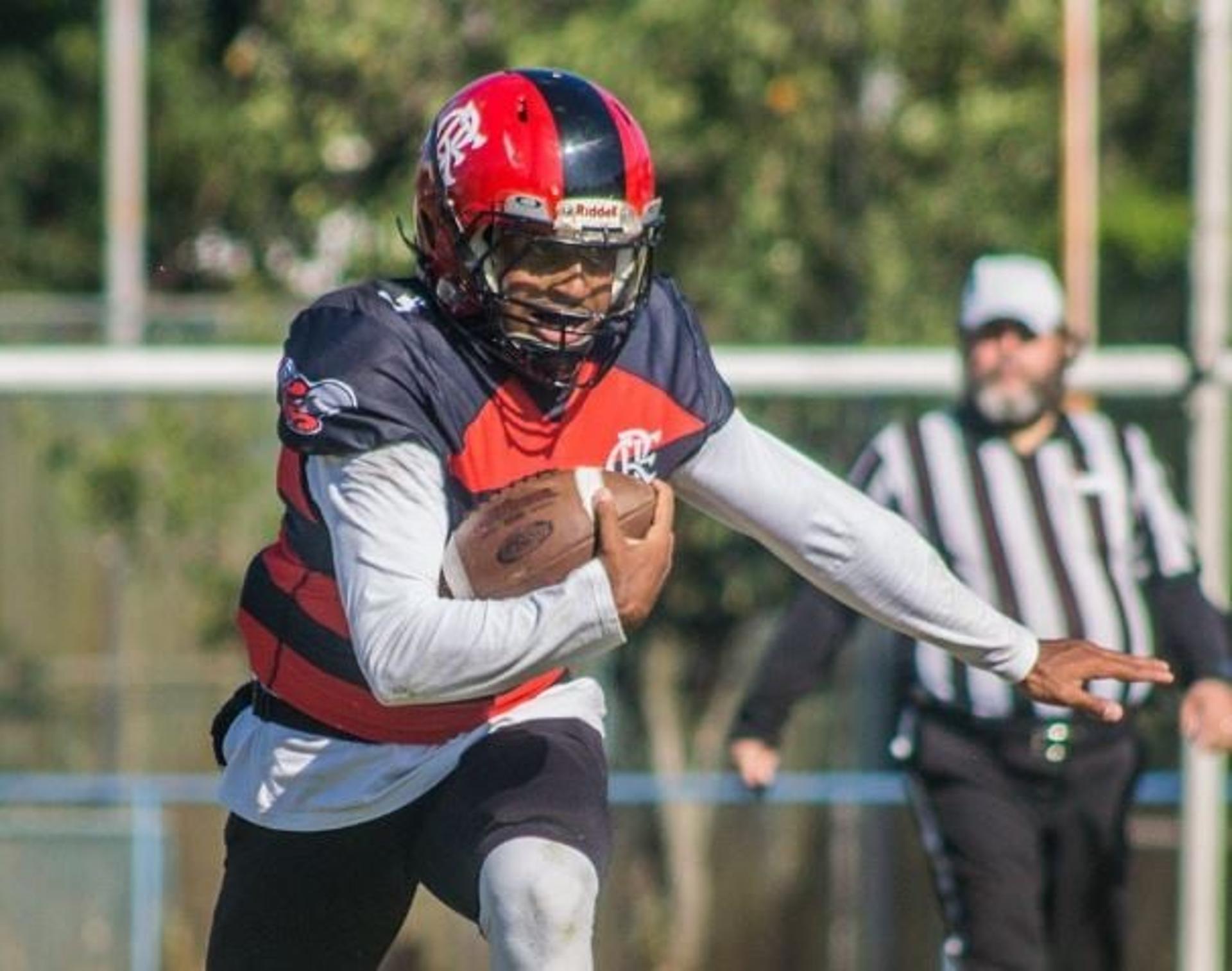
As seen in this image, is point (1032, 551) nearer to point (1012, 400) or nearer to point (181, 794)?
point (1012, 400)

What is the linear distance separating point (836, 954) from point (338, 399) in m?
3.81

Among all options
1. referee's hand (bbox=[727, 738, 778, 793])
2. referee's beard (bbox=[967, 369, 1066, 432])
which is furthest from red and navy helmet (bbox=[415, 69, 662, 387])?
referee's beard (bbox=[967, 369, 1066, 432])

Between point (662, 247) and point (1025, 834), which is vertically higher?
point (662, 247)

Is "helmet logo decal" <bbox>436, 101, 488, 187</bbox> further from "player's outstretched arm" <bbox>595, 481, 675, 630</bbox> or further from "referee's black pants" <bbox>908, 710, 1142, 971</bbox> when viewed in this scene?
"referee's black pants" <bbox>908, 710, 1142, 971</bbox>

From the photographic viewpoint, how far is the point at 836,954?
7348 millimetres

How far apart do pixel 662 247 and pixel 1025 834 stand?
154 inches

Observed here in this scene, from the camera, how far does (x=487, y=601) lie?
149 inches

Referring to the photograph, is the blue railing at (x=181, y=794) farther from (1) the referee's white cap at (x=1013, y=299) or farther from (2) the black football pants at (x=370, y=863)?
(2) the black football pants at (x=370, y=863)

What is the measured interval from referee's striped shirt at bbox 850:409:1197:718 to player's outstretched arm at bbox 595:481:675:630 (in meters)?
2.42

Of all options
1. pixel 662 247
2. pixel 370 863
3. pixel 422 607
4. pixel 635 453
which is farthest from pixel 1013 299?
pixel 662 247

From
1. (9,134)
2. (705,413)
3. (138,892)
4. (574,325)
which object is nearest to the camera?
(574,325)

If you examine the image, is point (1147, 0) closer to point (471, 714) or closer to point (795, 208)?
point (795, 208)

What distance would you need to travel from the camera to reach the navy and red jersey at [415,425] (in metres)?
3.93


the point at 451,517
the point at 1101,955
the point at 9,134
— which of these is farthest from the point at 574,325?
the point at 9,134
